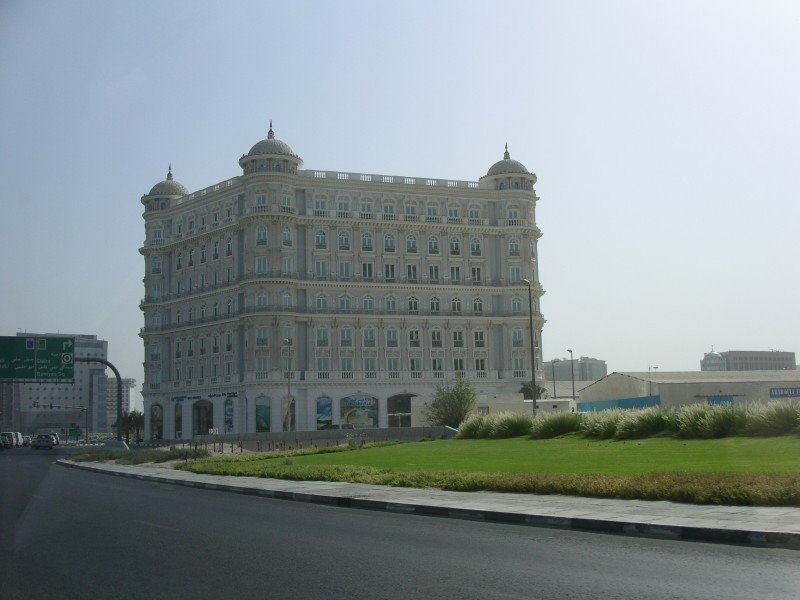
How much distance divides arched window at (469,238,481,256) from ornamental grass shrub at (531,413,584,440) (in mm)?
53706

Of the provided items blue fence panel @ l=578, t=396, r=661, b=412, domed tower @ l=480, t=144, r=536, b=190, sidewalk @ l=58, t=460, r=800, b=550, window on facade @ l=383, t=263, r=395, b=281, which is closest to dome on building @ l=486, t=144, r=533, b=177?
domed tower @ l=480, t=144, r=536, b=190

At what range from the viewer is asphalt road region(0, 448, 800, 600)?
9.88 metres

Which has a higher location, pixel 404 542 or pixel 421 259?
pixel 421 259

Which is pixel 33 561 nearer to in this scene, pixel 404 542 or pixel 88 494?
pixel 404 542

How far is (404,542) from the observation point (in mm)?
13820

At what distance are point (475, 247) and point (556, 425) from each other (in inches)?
2147

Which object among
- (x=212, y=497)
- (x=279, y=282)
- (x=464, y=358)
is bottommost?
(x=212, y=497)

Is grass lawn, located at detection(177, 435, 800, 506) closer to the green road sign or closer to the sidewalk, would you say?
the sidewalk

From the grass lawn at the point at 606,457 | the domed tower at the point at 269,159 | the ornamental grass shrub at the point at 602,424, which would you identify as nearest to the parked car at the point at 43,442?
the domed tower at the point at 269,159

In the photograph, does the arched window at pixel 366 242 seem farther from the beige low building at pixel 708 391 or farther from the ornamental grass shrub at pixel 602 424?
the ornamental grass shrub at pixel 602 424

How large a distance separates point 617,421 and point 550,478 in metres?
17.4

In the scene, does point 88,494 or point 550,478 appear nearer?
point 550,478

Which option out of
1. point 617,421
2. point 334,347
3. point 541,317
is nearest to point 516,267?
point 541,317

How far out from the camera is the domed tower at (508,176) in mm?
96438
